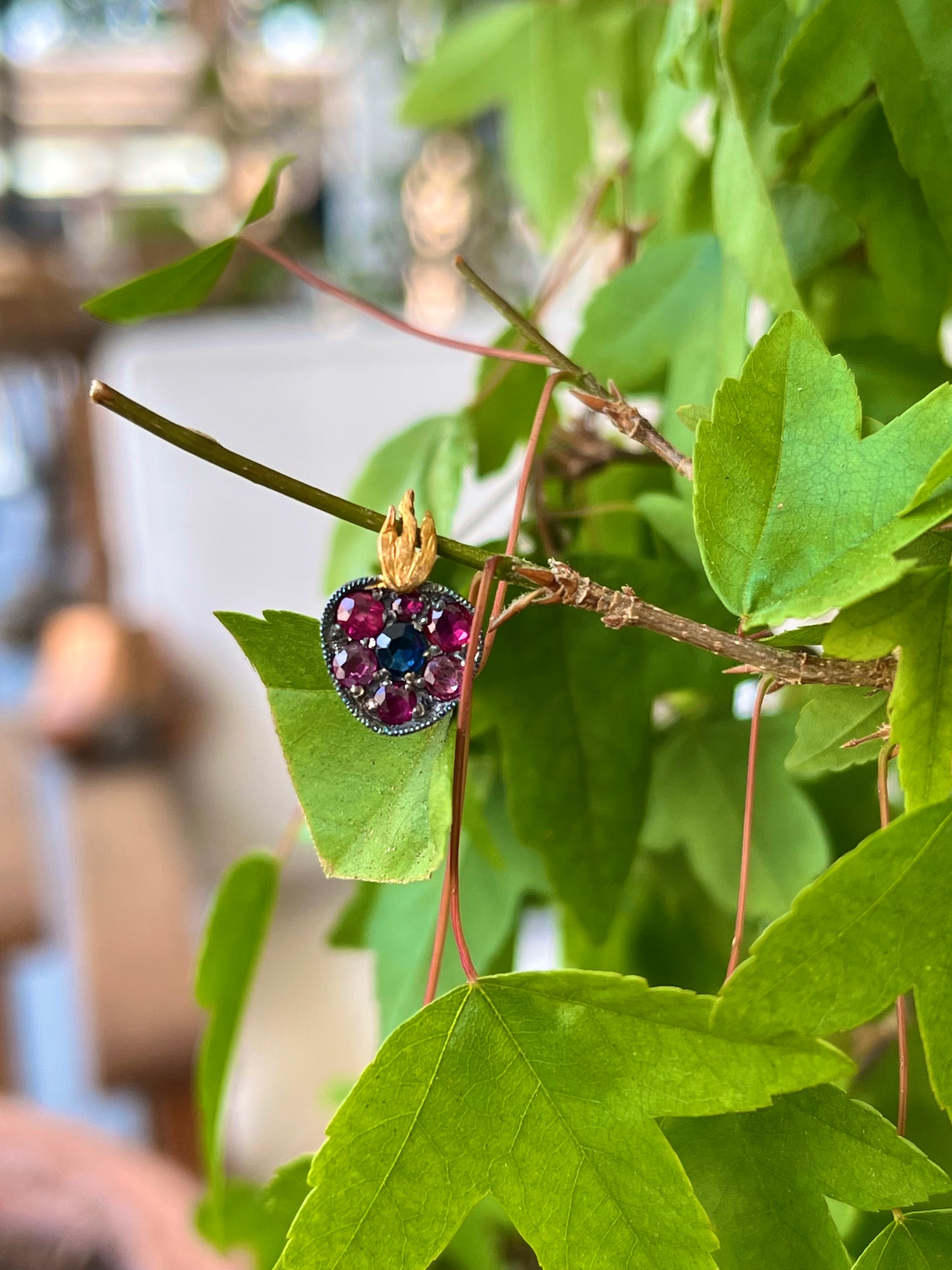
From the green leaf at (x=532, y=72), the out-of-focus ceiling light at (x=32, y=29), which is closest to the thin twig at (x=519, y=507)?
the green leaf at (x=532, y=72)

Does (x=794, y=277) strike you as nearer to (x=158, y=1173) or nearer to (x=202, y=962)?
(x=202, y=962)

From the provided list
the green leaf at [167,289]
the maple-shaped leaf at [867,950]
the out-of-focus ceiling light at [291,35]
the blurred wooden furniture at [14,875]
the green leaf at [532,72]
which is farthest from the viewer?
the out-of-focus ceiling light at [291,35]

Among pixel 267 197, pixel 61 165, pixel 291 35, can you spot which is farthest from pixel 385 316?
pixel 61 165

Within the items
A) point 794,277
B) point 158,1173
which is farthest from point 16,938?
point 794,277

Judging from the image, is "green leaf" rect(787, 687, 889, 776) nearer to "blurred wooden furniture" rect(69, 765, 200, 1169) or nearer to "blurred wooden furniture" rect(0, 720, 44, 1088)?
"blurred wooden furniture" rect(69, 765, 200, 1169)

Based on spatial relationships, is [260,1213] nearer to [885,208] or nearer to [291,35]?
[885,208]

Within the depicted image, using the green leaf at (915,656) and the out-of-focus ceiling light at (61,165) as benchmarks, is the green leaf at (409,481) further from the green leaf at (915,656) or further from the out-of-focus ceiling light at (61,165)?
the out-of-focus ceiling light at (61,165)
